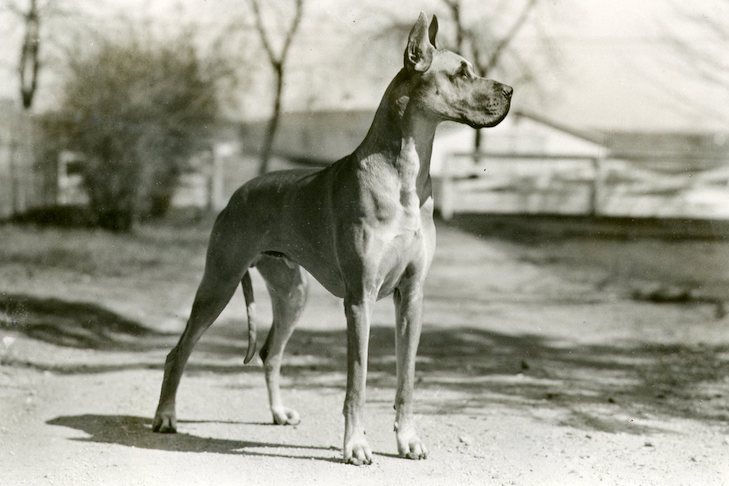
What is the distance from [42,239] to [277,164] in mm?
10102

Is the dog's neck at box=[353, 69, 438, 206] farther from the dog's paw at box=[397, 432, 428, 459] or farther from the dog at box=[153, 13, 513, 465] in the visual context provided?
the dog's paw at box=[397, 432, 428, 459]

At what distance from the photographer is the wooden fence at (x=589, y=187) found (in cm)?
2023

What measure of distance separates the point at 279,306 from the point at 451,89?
1.91 m

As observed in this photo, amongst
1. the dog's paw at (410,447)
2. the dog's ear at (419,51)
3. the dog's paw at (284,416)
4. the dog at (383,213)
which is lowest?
the dog's paw at (284,416)

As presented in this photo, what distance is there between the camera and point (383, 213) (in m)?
5.14

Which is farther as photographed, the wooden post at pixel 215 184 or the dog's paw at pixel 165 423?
the wooden post at pixel 215 184

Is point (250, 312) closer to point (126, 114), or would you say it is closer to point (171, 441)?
point (171, 441)

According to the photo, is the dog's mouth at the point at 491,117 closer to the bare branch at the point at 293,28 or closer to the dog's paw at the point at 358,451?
the dog's paw at the point at 358,451

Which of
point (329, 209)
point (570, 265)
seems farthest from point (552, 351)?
point (570, 265)

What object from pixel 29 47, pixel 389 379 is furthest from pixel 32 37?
pixel 389 379

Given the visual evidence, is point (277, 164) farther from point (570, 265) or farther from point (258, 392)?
point (258, 392)

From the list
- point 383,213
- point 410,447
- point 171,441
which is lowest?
point 171,441

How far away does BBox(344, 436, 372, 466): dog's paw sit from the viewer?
5.27 m

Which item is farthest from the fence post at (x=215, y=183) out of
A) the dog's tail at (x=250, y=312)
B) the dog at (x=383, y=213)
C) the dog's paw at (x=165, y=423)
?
the dog at (x=383, y=213)
